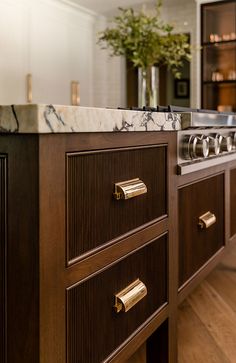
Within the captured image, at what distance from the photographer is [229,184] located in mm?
1771

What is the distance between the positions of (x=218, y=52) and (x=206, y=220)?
12.0ft

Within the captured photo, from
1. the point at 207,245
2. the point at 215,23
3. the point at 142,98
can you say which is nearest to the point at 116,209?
the point at 207,245

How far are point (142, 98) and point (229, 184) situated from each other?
0.59m

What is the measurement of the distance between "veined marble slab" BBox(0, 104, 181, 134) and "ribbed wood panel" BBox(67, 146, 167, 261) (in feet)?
0.16

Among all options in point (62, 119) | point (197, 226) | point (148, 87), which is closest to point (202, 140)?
point (197, 226)

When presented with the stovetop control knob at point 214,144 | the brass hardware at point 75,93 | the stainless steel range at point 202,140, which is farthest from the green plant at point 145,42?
the brass hardware at point 75,93

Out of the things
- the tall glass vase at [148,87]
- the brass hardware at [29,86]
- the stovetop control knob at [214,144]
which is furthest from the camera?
the brass hardware at [29,86]

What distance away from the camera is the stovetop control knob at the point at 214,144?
1.39 m

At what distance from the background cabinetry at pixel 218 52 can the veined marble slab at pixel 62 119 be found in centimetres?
395

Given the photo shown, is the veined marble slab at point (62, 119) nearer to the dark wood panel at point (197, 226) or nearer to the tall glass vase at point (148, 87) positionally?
the dark wood panel at point (197, 226)

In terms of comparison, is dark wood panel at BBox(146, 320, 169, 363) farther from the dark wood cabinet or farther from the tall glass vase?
the tall glass vase

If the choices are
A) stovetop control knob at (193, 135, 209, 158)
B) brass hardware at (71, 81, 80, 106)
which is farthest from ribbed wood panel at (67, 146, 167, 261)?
brass hardware at (71, 81, 80, 106)

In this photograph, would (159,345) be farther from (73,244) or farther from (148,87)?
(148,87)

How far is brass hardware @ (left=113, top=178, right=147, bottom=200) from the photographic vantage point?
84 centimetres
